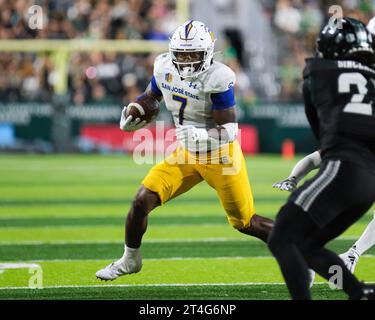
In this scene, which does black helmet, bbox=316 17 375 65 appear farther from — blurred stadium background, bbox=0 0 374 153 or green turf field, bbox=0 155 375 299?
blurred stadium background, bbox=0 0 374 153

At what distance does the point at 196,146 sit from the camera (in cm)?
565

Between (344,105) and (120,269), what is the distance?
2.05 metres

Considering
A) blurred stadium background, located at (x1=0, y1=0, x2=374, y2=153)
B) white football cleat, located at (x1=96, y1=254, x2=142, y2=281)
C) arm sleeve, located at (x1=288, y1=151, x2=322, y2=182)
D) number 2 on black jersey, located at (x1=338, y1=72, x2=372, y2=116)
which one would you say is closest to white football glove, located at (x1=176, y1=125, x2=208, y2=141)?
arm sleeve, located at (x1=288, y1=151, x2=322, y2=182)

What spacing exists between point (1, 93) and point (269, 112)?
4901mm

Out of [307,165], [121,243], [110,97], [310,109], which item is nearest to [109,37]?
[110,97]

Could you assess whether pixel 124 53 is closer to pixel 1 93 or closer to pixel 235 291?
pixel 1 93

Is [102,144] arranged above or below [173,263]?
below

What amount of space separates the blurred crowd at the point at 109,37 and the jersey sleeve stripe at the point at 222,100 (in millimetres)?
10954

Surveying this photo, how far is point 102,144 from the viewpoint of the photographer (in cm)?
1647

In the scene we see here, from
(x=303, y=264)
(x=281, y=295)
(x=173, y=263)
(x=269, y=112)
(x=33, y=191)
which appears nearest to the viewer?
(x=303, y=264)

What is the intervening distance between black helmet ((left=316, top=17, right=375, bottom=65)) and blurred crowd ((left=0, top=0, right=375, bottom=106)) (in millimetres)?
12015

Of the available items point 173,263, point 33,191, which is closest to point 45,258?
point 173,263

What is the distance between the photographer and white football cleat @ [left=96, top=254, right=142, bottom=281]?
5656 mm

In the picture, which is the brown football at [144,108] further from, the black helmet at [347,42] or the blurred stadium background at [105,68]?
the blurred stadium background at [105,68]
